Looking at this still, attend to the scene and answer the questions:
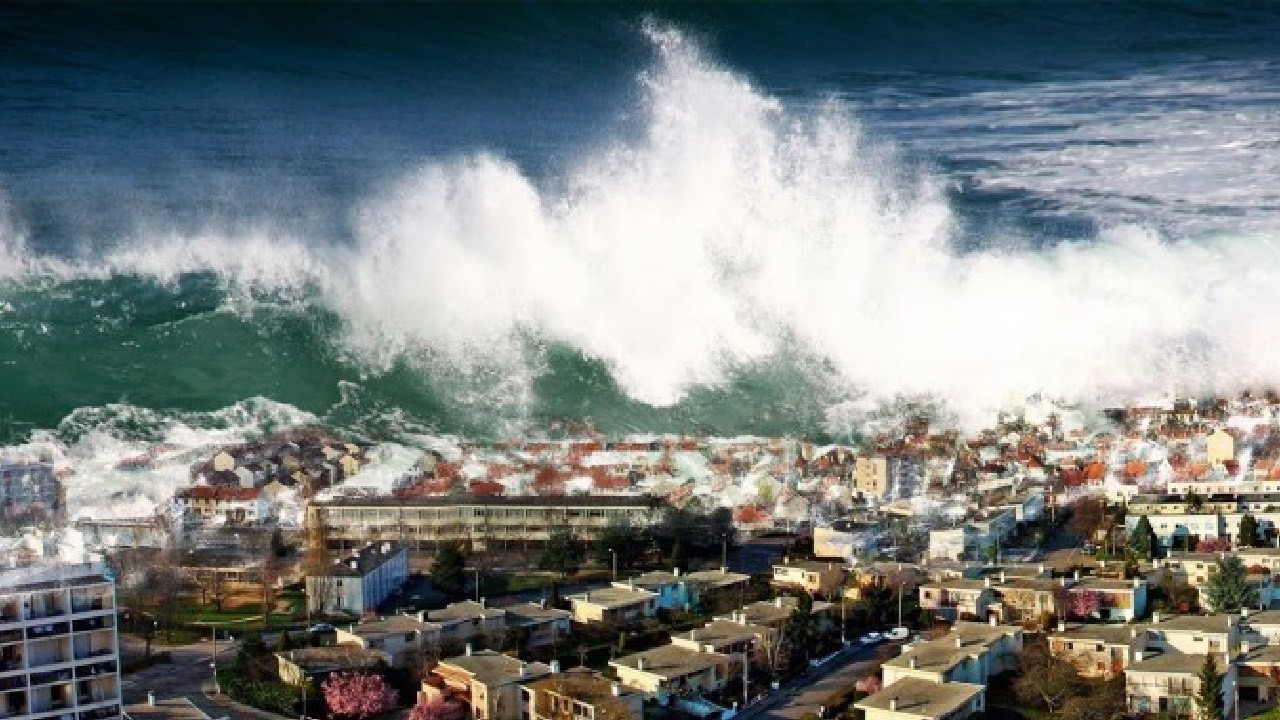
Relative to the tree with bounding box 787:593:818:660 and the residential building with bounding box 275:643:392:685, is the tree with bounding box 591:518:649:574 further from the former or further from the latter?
the residential building with bounding box 275:643:392:685

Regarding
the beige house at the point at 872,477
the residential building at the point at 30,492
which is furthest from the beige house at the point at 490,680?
the beige house at the point at 872,477

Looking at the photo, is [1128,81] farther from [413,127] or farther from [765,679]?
[765,679]

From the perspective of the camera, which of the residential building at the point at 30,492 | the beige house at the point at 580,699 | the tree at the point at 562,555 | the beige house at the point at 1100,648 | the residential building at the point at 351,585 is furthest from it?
the tree at the point at 562,555

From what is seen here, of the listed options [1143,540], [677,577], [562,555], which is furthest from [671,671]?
[1143,540]

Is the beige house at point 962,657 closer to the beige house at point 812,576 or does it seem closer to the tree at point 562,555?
the beige house at point 812,576

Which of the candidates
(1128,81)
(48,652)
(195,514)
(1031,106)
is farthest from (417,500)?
(1128,81)

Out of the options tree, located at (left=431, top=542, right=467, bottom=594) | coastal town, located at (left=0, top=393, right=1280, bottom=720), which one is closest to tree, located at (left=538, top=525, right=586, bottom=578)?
coastal town, located at (left=0, top=393, right=1280, bottom=720)
